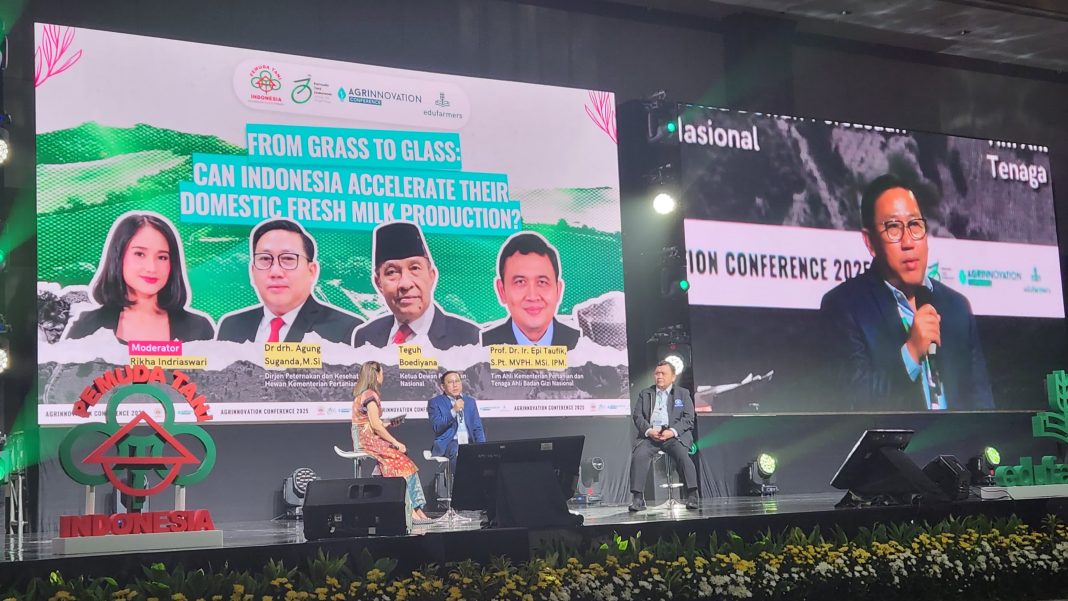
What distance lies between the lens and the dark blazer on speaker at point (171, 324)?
8047 mm

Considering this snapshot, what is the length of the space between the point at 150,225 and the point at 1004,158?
8.12 meters

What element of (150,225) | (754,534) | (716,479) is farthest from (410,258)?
(754,534)

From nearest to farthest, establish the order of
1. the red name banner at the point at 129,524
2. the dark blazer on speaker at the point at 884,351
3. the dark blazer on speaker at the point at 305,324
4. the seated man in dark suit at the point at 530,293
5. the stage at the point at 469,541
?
1. the stage at the point at 469,541
2. the red name banner at the point at 129,524
3. the dark blazer on speaker at the point at 305,324
4. the seated man in dark suit at the point at 530,293
5. the dark blazer on speaker at the point at 884,351

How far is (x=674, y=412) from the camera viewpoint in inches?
363

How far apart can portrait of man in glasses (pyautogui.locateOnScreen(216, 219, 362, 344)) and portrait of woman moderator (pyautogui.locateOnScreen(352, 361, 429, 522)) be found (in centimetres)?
56

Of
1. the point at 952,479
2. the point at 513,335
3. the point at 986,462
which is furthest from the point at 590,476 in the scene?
the point at 986,462

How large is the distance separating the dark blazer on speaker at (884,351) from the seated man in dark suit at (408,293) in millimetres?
3603

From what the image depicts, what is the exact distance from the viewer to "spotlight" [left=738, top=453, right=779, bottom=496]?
10430 millimetres

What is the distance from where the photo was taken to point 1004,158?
11.8 meters

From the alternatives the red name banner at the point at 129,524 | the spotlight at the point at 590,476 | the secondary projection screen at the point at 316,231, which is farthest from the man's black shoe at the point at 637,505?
the red name banner at the point at 129,524

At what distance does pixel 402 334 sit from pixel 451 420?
989 mm

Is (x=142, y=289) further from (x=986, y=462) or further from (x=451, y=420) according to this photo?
(x=986, y=462)

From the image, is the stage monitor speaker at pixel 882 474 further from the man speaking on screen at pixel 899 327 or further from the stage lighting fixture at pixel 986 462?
the man speaking on screen at pixel 899 327

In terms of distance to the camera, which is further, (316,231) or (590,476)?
(590,476)
